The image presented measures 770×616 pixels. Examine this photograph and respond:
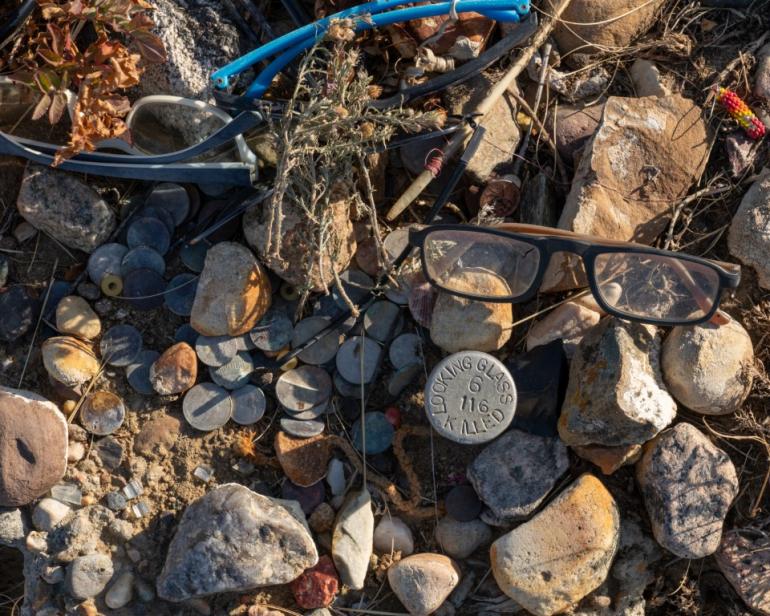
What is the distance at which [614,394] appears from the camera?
9.48ft

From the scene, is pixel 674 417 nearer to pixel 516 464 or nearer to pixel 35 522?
pixel 516 464

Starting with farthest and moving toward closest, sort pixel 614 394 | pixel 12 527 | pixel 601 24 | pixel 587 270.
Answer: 1. pixel 601 24
2. pixel 12 527
3. pixel 587 270
4. pixel 614 394

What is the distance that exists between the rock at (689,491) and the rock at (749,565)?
0.21 ft

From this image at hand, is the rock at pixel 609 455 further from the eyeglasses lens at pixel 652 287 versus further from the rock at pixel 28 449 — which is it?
the rock at pixel 28 449

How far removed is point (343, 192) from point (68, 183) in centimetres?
100

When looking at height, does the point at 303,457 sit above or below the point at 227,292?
below

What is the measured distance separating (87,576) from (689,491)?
2088 millimetres

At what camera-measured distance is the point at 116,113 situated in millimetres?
2998

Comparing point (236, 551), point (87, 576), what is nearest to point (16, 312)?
point (87, 576)

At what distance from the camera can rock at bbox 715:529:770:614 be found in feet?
9.80

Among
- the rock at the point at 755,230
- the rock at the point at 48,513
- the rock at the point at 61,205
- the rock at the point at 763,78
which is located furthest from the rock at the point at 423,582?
the rock at the point at 763,78

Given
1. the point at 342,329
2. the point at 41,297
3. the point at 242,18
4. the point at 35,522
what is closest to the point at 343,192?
the point at 342,329

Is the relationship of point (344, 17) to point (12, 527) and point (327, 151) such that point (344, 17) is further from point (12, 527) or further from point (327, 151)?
point (12, 527)

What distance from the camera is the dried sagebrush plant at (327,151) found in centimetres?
287
